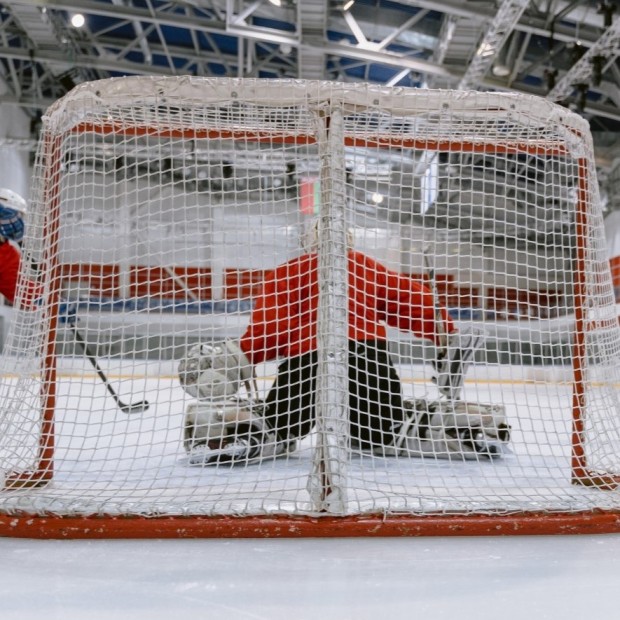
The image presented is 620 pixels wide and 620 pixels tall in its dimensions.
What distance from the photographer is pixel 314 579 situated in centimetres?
112

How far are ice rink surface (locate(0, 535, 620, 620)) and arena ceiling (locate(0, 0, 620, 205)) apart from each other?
5104 mm

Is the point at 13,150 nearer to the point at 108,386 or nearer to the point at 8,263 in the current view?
the point at 8,263

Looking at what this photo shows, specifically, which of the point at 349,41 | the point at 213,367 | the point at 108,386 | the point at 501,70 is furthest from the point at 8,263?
the point at 501,70

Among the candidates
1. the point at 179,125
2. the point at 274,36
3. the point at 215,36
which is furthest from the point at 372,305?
the point at 215,36

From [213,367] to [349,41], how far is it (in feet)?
21.5

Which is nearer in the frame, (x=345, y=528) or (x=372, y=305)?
(x=345, y=528)

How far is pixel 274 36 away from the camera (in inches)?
249

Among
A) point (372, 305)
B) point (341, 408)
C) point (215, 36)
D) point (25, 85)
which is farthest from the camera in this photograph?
point (25, 85)

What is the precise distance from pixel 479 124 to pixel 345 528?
1.14m

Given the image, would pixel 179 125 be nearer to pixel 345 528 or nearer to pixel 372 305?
pixel 372 305

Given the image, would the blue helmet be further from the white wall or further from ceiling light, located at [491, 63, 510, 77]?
the white wall

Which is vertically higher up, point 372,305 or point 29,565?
point 372,305

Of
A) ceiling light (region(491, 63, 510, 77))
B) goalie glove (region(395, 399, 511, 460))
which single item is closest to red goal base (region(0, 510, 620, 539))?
goalie glove (region(395, 399, 511, 460))

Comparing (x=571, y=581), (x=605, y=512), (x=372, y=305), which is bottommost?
(x=571, y=581)
